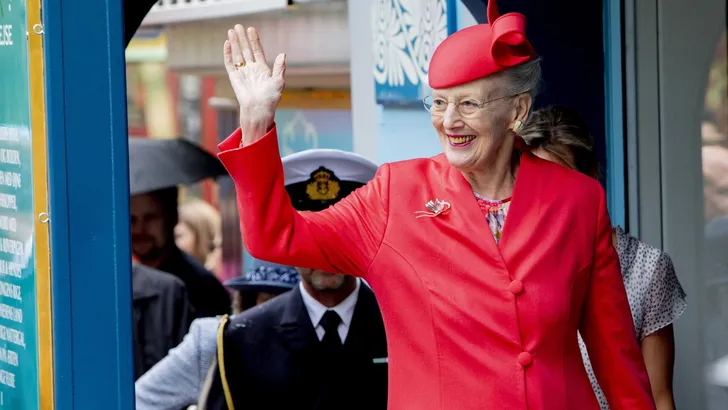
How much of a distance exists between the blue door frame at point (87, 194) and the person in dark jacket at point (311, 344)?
0.95 metres

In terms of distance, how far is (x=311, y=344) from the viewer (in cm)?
387

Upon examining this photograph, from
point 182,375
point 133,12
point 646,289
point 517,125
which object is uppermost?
point 133,12

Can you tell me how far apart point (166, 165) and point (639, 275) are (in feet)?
13.0

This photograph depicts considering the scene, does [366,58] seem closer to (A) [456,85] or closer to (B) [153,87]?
(A) [456,85]

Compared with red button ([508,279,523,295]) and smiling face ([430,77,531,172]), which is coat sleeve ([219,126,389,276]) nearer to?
smiling face ([430,77,531,172])

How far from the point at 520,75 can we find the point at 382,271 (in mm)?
511

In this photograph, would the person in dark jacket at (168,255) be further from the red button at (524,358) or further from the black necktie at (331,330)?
the red button at (524,358)

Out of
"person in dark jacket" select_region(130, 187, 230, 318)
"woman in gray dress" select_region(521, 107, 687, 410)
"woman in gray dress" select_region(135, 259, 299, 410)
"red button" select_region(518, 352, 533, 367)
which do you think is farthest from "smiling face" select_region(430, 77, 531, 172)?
"person in dark jacket" select_region(130, 187, 230, 318)

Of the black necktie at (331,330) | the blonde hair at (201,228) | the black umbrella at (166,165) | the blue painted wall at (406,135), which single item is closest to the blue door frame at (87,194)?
the black necktie at (331,330)

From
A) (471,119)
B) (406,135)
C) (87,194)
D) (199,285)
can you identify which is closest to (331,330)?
(87,194)

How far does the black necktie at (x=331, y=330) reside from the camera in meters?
3.87

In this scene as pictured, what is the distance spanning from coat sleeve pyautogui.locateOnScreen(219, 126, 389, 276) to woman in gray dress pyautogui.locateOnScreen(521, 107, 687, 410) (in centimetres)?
81

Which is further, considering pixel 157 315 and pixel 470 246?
pixel 157 315

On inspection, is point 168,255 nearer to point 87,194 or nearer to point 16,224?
point 16,224
